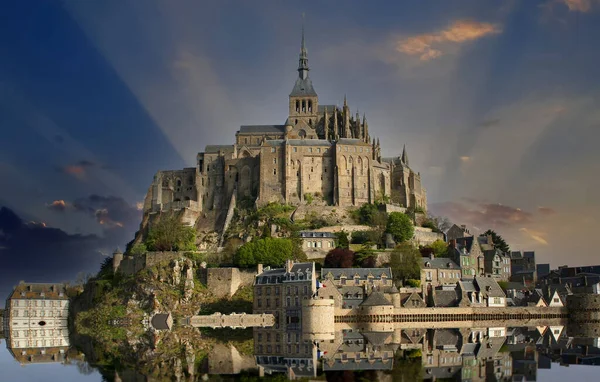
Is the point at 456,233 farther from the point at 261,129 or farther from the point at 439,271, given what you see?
the point at 261,129

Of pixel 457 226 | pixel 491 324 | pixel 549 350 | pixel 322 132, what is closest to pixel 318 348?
pixel 549 350

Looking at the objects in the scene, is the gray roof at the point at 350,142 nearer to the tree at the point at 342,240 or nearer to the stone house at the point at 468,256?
the tree at the point at 342,240

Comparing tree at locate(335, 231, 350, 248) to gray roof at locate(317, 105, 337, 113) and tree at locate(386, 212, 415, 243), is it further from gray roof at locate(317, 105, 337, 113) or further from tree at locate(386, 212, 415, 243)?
gray roof at locate(317, 105, 337, 113)

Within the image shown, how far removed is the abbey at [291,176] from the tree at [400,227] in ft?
29.5

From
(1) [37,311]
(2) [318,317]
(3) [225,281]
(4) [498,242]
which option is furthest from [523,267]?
(1) [37,311]

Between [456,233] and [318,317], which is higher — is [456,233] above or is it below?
above

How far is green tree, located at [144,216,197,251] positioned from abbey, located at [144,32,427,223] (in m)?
5.46

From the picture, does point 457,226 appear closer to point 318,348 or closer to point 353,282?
point 353,282

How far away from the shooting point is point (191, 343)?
162 ft

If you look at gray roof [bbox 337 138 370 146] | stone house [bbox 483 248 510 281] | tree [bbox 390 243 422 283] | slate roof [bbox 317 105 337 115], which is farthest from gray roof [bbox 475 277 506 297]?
slate roof [bbox 317 105 337 115]

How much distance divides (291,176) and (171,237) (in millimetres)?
19873

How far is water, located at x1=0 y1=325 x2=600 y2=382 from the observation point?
34969 mm

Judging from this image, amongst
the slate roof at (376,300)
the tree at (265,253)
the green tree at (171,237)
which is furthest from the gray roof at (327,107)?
the slate roof at (376,300)

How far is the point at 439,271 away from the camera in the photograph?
8050 cm
